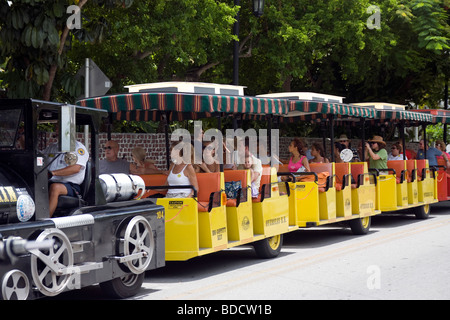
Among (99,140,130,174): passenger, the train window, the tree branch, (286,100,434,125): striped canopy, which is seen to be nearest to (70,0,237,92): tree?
the tree branch

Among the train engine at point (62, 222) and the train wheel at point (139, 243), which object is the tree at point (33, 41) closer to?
the train engine at point (62, 222)

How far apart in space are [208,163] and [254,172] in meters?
1.06

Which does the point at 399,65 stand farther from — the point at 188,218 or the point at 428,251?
the point at 188,218

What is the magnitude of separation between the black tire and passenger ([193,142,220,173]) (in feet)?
7.79

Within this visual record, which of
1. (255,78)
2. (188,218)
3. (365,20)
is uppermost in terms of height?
(365,20)

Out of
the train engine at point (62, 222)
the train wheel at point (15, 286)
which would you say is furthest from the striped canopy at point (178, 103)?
the train wheel at point (15, 286)

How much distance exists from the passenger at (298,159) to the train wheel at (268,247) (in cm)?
207

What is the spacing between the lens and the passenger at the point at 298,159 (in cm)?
1384

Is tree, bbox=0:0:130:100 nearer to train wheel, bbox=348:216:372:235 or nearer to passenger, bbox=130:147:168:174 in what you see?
passenger, bbox=130:147:168:174

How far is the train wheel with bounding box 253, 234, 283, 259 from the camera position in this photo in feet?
38.3
